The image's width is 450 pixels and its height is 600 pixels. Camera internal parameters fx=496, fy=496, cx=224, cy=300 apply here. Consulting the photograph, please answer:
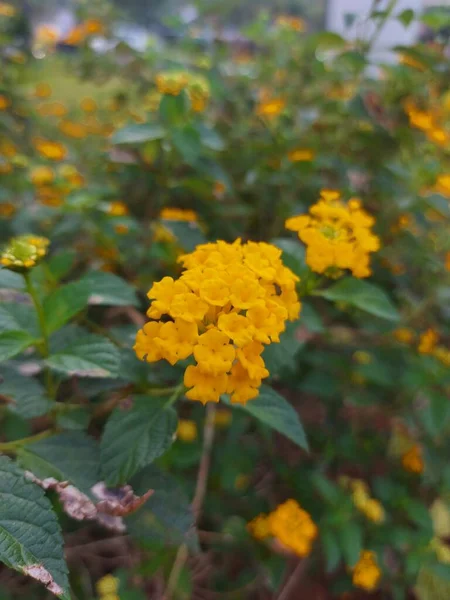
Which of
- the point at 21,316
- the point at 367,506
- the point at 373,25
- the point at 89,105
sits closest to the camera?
the point at 21,316

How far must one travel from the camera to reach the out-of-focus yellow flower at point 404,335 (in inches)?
48.5

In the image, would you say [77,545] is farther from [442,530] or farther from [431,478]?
[442,530]

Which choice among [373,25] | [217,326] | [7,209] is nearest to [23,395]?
[217,326]

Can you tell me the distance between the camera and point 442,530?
1.26 meters

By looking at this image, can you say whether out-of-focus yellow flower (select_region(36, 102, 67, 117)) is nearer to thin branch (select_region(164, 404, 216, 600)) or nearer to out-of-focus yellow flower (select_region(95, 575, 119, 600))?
thin branch (select_region(164, 404, 216, 600))

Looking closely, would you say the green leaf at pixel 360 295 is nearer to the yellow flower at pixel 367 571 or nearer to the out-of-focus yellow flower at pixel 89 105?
the yellow flower at pixel 367 571

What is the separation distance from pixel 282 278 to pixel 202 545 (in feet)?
2.66

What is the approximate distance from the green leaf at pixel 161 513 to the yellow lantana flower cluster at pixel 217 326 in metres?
0.20

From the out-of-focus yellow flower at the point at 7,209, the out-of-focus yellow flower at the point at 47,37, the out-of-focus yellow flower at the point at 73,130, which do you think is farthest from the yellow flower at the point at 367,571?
the out-of-focus yellow flower at the point at 47,37

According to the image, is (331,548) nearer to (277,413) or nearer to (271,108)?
(277,413)

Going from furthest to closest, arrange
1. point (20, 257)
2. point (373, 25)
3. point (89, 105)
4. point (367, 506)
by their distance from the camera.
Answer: point (89, 105)
point (373, 25)
point (367, 506)
point (20, 257)

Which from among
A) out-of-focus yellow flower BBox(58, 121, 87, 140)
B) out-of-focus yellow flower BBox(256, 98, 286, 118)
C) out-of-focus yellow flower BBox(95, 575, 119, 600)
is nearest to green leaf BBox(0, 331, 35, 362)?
out-of-focus yellow flower BBox(95, 575, 119, 600)

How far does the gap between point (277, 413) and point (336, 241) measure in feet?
0.77

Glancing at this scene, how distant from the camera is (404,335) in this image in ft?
4.06
